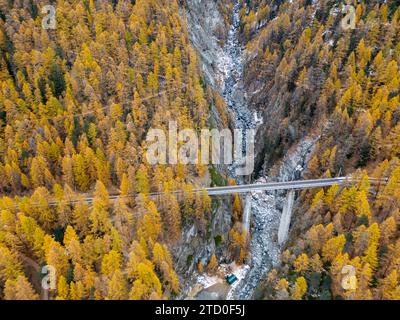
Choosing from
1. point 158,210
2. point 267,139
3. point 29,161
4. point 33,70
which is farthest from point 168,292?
point 33,70

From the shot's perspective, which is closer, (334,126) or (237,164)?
(334,126)

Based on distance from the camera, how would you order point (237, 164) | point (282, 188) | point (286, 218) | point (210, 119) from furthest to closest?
point (237, 164)
point (210, 119)
point (286, 218)
point (282, 188)

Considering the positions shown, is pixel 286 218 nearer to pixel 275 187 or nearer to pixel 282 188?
pixel 282 188

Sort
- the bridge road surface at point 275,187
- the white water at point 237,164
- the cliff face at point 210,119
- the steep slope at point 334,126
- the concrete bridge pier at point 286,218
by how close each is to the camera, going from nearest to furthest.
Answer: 1. the steep slope at point 334,126
2. the cliff face at point 210,119
3. the bridge road surface at point 275,187
4. the white water at point 237,164
5. the concrete bridge pier at point 286,218

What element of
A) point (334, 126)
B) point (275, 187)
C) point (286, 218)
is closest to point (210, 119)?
point (275, 187)

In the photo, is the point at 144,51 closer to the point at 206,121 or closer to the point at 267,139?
the point at 206,121

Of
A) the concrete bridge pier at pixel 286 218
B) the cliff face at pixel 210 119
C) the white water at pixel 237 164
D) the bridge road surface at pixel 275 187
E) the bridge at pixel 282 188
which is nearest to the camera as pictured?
the cliff face at pixel 210 119

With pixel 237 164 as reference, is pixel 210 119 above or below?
above

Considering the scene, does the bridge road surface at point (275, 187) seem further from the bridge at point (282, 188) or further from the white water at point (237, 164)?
the white water at point (237, 164)

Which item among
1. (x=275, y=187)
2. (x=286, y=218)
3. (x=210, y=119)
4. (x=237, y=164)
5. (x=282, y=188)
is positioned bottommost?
(x=286, y=218)

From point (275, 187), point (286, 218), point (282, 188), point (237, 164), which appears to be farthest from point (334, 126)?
point (237, 164)

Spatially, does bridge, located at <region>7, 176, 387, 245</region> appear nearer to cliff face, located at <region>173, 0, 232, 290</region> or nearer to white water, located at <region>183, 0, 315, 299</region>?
white water, located at <region>183, 0, 315, 299</region>

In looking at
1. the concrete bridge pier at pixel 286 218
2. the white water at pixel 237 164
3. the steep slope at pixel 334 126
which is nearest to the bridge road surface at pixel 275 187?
the steep slope at pixel 334 126

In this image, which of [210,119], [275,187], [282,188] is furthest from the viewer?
[210,119]
